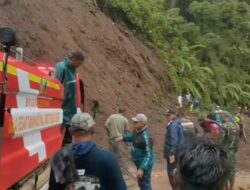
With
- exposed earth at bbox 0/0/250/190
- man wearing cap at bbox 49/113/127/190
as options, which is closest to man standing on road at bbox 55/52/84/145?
man wearing cap at bbox 49/113/127/190

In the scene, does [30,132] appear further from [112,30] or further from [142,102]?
[112,30]

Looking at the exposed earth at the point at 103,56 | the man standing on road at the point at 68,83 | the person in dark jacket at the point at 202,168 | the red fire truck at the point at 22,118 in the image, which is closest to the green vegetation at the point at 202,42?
the exposed earth at the point at 103,56

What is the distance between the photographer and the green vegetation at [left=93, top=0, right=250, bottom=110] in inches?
1110

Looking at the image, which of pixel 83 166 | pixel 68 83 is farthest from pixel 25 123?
pixel 68 83

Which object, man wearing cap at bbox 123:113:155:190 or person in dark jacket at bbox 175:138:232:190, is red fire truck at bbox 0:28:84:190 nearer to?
person in dark jacket at bbox 175:138:232:190

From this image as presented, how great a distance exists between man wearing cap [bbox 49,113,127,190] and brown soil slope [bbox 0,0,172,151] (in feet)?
37.9

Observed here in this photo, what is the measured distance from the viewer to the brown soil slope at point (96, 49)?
17672mm

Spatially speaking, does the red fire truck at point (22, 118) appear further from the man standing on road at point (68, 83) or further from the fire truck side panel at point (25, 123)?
the man standing on road at point (68, 83)

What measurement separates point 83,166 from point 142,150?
5214 mm

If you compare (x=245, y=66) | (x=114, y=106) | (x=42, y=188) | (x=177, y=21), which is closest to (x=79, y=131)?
(x=42, y=188)

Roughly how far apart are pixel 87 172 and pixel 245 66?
36.9m

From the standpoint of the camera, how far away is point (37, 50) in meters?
17.4

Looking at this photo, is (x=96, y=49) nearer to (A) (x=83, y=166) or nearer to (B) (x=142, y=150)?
(B) (x=142, y=150)

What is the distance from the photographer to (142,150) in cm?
970
